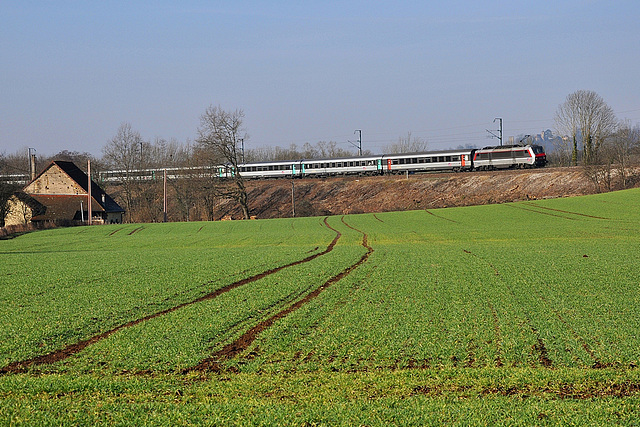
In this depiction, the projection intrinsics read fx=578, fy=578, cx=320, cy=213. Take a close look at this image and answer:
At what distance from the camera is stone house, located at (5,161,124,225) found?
78312mm

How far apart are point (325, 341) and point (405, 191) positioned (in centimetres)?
7471

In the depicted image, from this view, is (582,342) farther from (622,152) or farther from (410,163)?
(622,152)

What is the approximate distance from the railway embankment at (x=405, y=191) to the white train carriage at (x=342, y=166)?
4.94ft

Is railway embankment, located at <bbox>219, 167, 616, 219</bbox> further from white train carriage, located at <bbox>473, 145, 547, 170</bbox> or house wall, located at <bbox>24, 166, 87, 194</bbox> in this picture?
house wall, located at <bbox>24, 166, 87, 194</bbox>

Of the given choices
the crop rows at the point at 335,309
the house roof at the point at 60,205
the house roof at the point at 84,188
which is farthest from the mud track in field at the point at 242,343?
the house roof at the point at 60,205

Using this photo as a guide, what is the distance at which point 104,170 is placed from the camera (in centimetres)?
10781

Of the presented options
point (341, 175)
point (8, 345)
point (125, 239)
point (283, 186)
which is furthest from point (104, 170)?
point (8, 345)

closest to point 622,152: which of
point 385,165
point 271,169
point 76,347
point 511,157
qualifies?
point 511,157

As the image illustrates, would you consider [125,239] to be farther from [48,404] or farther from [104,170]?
[104,170]

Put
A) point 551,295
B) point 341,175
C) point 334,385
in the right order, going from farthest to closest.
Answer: point 341,175, point 551,295, point 334,385

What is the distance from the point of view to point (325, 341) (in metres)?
12.5

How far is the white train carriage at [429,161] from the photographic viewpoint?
86188 millimetres

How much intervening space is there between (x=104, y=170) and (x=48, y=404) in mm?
106125

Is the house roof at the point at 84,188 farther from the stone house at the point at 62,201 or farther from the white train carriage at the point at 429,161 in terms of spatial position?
the white train carriage at the point at 429,161
